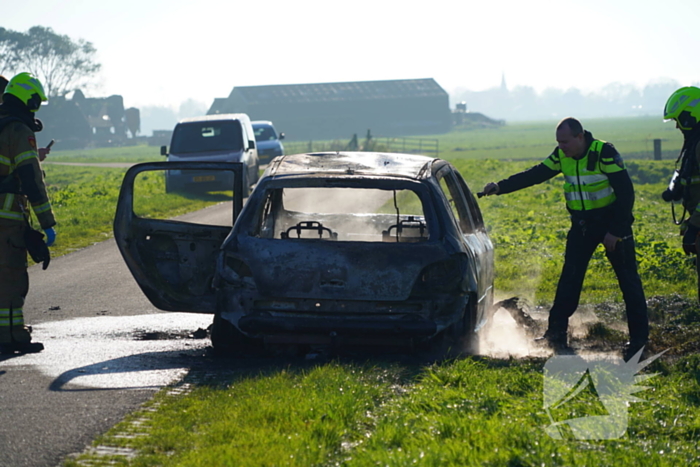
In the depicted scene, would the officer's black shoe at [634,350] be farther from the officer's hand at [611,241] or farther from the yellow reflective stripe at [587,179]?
the yellow reflective stripe at [587,179]

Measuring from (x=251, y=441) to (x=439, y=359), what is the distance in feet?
7.29

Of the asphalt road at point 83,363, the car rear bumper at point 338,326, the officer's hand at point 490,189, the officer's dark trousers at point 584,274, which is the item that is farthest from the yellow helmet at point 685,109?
the asphalt road at point 83,363

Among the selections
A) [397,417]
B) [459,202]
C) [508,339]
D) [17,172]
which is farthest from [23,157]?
[508,339]

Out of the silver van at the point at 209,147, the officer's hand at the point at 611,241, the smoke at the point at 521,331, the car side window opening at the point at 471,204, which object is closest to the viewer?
the officer's hand at the point at 611,241

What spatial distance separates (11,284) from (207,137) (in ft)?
55.0

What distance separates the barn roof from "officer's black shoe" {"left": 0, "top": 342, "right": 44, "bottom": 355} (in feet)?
342

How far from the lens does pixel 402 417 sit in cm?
481

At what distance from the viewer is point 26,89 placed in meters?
7.08

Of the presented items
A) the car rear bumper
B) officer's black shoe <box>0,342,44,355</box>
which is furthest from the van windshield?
the car rear bumper

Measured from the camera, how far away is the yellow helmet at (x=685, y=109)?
666 cm

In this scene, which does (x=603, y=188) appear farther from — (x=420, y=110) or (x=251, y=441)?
(x=420, y=110)

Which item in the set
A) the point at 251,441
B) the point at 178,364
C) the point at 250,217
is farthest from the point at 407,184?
the point at 251,441

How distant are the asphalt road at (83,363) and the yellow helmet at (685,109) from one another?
12.8ft

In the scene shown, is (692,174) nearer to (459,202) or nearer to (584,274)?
(584,274)
